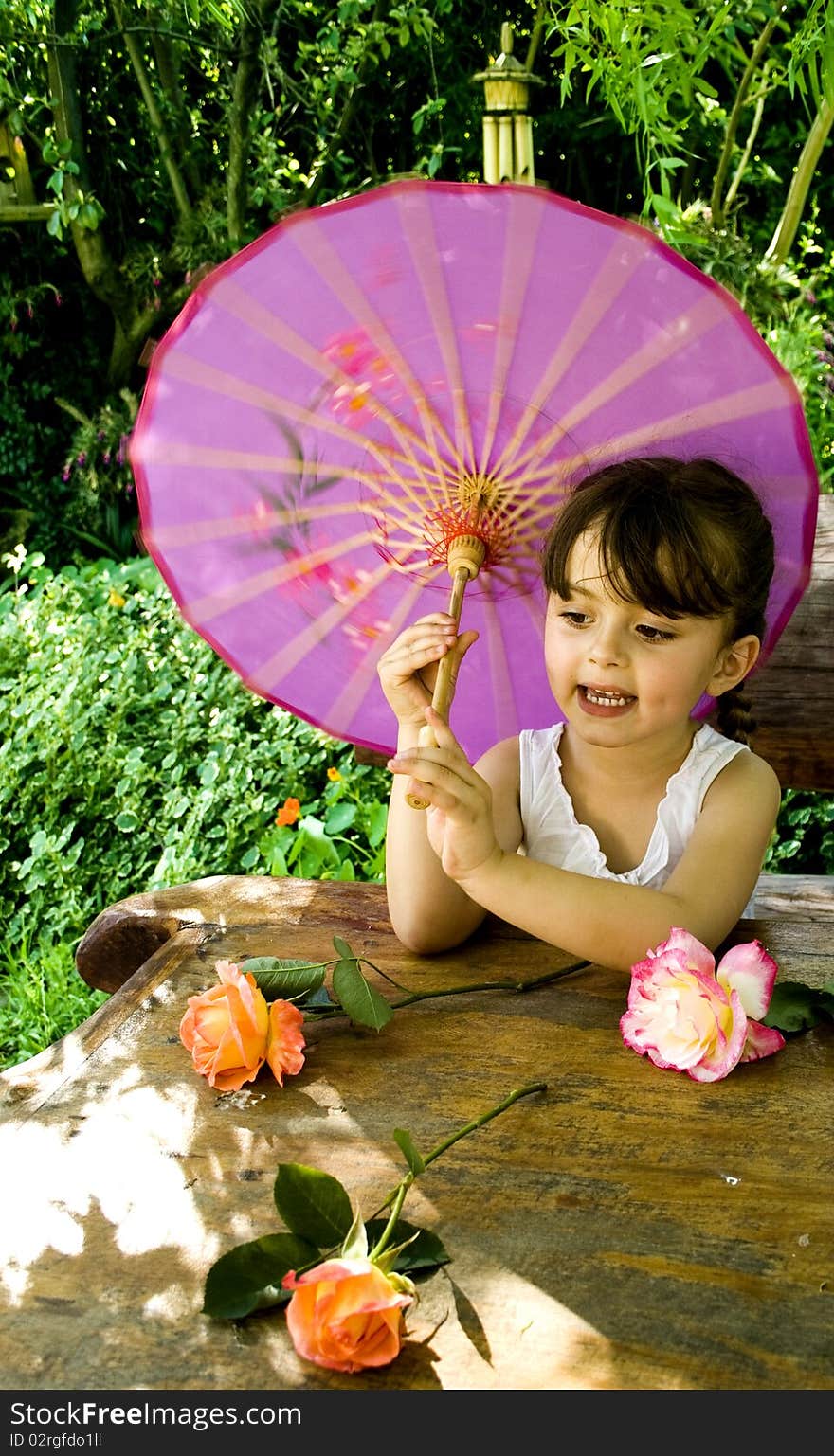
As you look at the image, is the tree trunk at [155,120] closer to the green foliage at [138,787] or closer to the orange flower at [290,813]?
the green foliage at [138,787]

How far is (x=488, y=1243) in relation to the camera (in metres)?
1.00

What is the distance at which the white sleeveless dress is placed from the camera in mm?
1658

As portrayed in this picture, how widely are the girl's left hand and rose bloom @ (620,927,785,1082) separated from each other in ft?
0.70

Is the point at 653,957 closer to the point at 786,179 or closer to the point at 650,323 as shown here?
the point at 650,323

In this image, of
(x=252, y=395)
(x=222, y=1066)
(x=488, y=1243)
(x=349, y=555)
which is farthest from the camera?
(x=349, y=555)

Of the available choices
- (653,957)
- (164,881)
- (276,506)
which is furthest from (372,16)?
(653,957)

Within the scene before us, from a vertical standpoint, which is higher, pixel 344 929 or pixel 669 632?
pixel 669 632

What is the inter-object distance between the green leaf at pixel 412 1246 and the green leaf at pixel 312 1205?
37 mm

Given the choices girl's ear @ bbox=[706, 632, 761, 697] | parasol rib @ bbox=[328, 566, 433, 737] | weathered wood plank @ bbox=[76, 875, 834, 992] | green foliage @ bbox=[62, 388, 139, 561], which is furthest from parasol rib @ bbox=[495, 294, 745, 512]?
green foliage @ bbox=[62, 388, 139, 561]

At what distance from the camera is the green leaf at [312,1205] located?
0.96 m

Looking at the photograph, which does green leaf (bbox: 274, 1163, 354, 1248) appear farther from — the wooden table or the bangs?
the bangs
